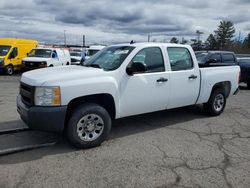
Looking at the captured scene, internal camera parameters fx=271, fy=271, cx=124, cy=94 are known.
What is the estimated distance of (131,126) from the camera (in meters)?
6.05

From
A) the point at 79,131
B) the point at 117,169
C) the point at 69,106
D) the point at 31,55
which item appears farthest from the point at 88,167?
the point at 31,55

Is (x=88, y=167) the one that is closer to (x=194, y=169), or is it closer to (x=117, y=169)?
(x=117, y=169)

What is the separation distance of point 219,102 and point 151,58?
2.71m

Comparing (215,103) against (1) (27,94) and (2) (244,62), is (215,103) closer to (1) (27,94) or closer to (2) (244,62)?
(1) (27,94)

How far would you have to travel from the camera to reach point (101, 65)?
17.4 feet

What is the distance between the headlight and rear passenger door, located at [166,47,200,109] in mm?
2471

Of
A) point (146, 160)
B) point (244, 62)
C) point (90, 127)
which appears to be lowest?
point (146, 160)

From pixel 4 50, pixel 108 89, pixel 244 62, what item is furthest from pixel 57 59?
pixel 108 89

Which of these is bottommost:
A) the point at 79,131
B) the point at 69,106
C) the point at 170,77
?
the point at 79,131

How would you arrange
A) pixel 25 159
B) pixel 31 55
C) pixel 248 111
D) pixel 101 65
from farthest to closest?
1. pixel 31 55
2. pixel 248 111
3. pixel 101 65
4. pixel 25 159


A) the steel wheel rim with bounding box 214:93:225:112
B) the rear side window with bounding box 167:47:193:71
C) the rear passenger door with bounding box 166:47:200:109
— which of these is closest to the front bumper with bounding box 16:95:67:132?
the rear passenger door with bounding box 166:47:200:109

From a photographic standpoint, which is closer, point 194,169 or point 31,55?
point 194,169

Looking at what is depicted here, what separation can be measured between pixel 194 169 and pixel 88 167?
1.56 meters

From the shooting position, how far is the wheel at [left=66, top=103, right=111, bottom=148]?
178 inches
